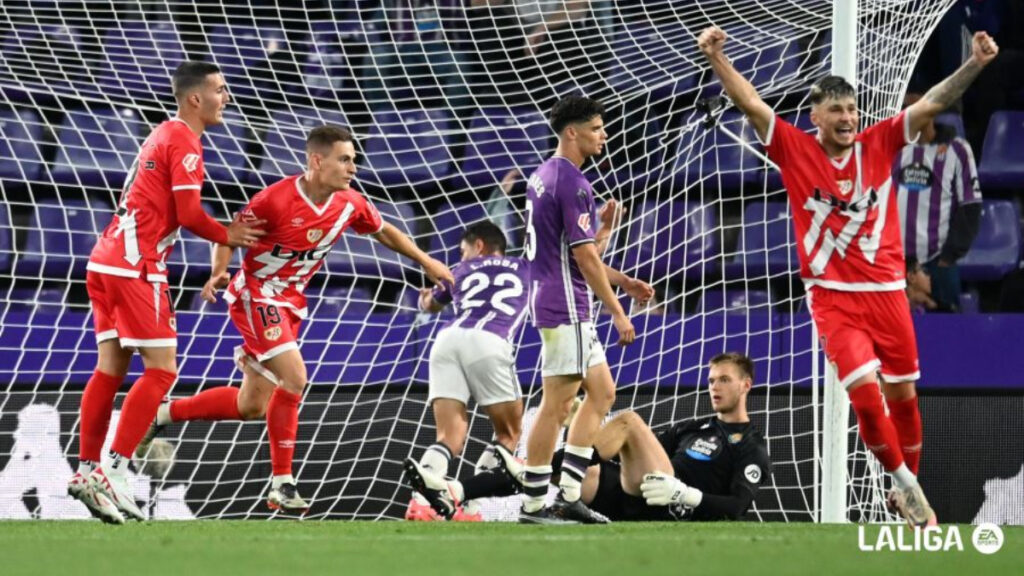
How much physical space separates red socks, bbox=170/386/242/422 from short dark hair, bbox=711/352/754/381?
6.64 feet

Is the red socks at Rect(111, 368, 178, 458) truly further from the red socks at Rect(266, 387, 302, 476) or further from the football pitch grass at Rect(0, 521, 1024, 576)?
the red socks at Rect(266, 387, 302, 476)

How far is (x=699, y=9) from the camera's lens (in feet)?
23.8

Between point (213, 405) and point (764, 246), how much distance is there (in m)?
3.33

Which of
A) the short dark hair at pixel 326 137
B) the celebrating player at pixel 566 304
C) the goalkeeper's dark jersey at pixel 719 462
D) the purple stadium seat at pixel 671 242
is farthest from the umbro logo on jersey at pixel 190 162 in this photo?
the purple stadium seat at pixel 671 242

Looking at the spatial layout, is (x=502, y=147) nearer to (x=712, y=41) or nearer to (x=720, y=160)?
(x=720, y=160)

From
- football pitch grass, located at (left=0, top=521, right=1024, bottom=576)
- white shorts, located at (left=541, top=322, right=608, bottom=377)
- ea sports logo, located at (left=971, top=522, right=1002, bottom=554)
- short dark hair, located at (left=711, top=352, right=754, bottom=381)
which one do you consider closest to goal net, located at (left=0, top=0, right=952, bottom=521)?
short dark hair, located at (left=711, top=352, right=754, bottom=381)

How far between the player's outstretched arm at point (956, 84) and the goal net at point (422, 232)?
1227 mm

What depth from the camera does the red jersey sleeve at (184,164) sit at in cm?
530

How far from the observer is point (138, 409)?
532 cm

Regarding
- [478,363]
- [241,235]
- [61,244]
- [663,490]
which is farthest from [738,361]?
[61,244]

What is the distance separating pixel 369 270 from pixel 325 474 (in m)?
1.95

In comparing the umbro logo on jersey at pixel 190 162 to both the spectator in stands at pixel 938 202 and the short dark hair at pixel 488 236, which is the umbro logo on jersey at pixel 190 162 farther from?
the spectator in stands at pixel 938 202

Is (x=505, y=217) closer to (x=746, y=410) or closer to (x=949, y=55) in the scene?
(x=746, y=410)

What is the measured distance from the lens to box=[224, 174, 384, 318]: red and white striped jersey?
5.94 m
